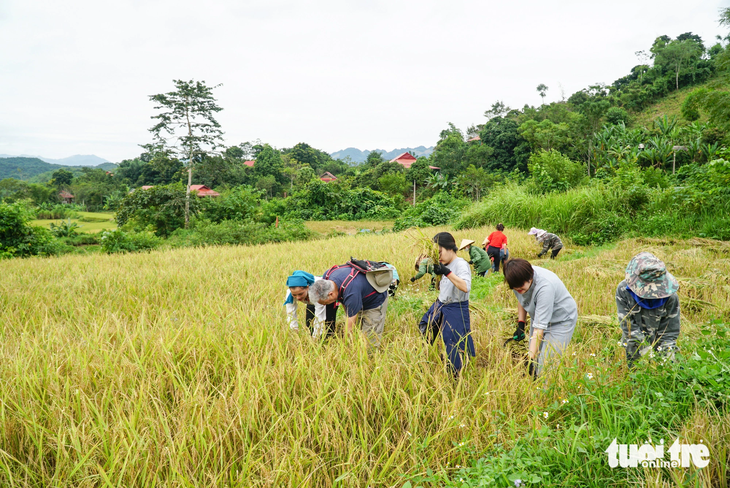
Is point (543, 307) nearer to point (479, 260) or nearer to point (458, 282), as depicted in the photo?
point (458, 282)

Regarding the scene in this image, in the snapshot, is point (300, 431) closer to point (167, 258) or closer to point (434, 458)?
point (434, 458)

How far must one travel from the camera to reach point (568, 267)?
256 inches

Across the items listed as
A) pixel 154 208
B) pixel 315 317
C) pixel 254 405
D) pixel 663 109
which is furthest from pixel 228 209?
pixel 663 109

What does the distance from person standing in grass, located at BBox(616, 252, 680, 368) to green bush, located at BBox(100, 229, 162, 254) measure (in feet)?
45.1

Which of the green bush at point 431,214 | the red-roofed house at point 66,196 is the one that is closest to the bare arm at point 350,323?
the green bush at point 431,214

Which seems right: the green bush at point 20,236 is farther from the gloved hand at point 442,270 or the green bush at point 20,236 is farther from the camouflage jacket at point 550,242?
the camouflage jacket at point 550,242

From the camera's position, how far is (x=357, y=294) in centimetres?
303

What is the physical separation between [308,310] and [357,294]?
0.60 m

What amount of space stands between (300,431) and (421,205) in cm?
2037

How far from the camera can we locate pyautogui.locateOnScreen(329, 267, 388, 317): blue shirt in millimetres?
2994

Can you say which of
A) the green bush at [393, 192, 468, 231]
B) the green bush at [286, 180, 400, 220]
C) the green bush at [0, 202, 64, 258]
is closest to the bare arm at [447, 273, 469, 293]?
the green bush at [0, 202, 64, 258]

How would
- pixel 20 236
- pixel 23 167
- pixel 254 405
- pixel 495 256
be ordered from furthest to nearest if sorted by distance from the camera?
pixel 23 167 → pixel 20 236 → pixel 495 256 → pixel 254 405

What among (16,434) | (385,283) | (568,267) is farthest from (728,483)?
(568,267)

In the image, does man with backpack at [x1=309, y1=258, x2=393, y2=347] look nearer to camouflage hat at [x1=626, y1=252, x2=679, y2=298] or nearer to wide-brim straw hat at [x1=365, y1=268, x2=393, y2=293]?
wide-brim straw hat at [x1=365, y1=268, x2=393, y2=293]
